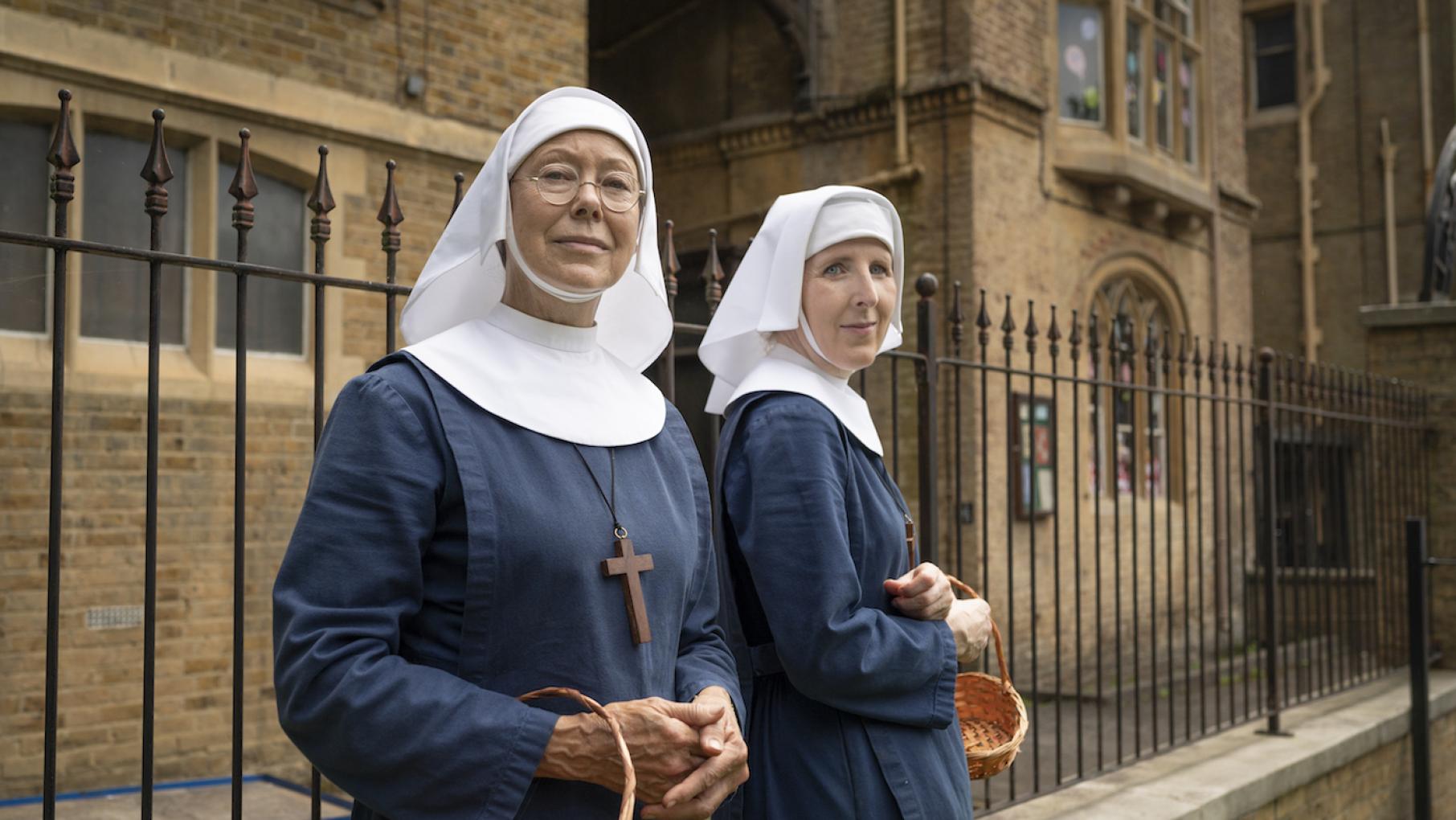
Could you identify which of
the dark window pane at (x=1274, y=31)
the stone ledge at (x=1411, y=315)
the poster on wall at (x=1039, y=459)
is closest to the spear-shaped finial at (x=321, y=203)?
the stone ledge at (x=1411, y=315)

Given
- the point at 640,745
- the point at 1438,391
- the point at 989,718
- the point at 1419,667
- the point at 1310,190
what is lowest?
the point at 1419,667

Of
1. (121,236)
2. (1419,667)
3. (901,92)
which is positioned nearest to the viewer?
(121,236)

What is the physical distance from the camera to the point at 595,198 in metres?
1.76

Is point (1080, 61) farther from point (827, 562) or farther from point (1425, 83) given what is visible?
point (827, 562)

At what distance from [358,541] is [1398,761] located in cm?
656

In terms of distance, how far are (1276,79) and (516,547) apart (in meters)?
19.4

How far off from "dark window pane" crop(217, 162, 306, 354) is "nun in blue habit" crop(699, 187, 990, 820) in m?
4.70

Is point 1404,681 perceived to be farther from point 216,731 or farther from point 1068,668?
point 216,731

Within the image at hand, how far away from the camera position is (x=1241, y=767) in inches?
195

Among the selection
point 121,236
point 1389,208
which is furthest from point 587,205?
point 1389,208

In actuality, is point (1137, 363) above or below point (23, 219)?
below

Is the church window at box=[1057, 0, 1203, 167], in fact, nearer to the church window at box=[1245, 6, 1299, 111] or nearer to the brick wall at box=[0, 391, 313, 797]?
the church window at box=[1245, 6, 1299, 111]

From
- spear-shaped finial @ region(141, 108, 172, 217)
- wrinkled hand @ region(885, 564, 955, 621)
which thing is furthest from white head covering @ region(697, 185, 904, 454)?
spear-shaped finial @ region(141, 108, 172, 217)

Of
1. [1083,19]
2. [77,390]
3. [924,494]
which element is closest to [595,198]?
[924,494]
